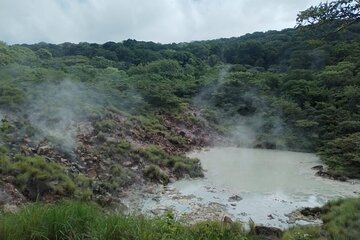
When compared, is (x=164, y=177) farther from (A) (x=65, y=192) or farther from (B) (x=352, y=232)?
(B) (x=352, y=232)

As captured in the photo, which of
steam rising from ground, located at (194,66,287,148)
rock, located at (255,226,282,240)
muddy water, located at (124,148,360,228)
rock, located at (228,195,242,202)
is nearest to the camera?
rock, located at (255,226,282,240)

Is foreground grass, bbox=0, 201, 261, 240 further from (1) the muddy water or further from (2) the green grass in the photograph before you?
(2) the green grass

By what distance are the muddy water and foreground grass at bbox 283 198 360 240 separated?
0.73 m

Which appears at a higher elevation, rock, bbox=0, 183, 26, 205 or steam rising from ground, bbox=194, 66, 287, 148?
steam rising from ground, bbox=194, 66, 287, 148

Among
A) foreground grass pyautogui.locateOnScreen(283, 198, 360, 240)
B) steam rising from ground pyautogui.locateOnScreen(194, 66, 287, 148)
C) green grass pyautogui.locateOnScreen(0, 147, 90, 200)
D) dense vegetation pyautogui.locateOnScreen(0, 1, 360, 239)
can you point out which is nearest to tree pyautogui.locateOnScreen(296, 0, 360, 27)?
dense vegetation pyautogui.locateOnScreen(0, 1, 360, 239)

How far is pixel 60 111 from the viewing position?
15.8 m

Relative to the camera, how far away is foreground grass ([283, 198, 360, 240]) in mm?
7438

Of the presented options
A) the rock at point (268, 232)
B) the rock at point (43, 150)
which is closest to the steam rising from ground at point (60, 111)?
the rock at point (43, 150)

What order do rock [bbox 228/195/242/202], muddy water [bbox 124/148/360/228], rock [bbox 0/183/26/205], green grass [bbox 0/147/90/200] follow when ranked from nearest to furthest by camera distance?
rock [bbox 0/183/26/205] < green grass [bbox 0/147/90/200] < muddy water [bbox 124/148/360/228] < rock [bbox 228/195/242/202]

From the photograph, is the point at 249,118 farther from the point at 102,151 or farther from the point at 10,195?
the point at 10,195

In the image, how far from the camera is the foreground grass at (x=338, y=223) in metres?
7.44

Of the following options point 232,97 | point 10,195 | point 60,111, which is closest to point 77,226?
point 10,195

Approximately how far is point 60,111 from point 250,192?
8.51 meters

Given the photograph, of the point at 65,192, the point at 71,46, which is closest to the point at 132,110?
the point at 65,192
